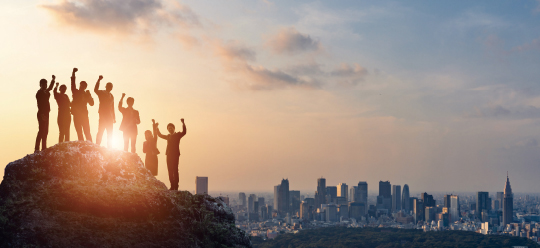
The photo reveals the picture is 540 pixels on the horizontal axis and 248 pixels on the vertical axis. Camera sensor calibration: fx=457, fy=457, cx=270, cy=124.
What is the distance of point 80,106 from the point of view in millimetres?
17734

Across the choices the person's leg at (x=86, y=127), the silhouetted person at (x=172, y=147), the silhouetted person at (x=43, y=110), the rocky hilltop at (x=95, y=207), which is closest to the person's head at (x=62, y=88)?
the silhouetted person at (x=43, y=110)

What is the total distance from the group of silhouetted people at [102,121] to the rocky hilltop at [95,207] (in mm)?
1052

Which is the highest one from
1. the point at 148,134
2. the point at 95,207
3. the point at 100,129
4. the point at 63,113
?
the point at 63,113

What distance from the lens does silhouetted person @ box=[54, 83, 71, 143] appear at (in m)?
17.3

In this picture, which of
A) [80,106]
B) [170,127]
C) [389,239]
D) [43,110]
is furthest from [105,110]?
[389,239]

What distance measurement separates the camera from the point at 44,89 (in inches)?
666

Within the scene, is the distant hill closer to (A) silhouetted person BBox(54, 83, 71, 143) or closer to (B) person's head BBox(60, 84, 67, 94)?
(A) silhouetted person BBox(54, 83, 71, 143)

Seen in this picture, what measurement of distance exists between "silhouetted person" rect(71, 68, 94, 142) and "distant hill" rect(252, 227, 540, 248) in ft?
393

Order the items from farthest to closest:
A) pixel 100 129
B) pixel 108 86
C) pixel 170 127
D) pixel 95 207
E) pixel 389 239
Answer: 1. pixel 389 239
2. pixel 170 127
3. pixel 100 129
4. pixel 108 86
5. pixel 95 207

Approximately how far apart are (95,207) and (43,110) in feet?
15.1

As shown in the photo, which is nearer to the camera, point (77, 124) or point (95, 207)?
point (95, 207)

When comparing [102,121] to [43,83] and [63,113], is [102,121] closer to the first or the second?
[63,113]

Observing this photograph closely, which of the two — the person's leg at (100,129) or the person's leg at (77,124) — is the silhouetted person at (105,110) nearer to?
the person's leg at (100,129)

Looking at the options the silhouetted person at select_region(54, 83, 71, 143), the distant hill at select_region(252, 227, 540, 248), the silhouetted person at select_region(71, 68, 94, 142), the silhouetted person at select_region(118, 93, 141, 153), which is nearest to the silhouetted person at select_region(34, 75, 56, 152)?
the silhouetted person at select_region(54, 83, 71, 143)
